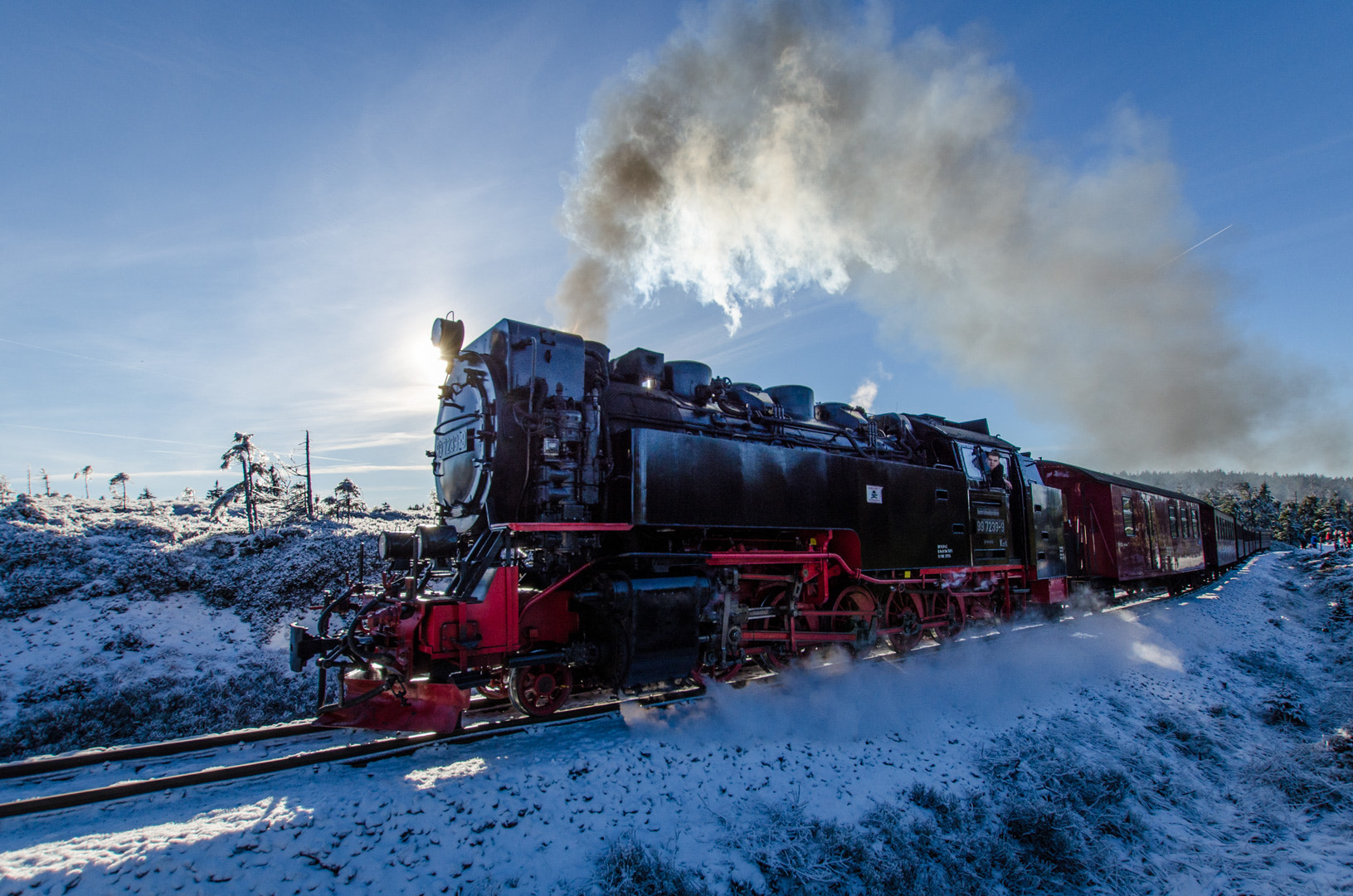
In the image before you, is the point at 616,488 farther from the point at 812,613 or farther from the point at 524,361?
the point at 812,613

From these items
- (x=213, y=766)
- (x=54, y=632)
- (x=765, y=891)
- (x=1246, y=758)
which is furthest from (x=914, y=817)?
(x=54, y=632)

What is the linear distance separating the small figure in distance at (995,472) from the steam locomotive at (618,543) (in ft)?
5.39

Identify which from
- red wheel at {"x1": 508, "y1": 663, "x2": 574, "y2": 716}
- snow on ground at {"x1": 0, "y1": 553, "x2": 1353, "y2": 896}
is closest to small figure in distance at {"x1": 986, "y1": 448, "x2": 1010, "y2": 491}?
snow on ground at {"x1": 0, "y1": 553, "x2": 1353, "y2": 896}

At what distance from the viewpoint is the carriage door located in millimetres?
8875

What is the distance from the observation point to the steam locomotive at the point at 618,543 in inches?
185

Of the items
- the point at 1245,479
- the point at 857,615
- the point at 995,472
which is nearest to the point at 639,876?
the point at 857,615

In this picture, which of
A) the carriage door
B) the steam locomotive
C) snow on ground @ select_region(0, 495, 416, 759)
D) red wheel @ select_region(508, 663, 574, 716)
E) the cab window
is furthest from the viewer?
the cab window

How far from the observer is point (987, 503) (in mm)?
9188

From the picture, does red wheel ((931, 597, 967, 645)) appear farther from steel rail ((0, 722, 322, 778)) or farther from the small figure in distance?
steel rail ((0, 722, 322, 778))

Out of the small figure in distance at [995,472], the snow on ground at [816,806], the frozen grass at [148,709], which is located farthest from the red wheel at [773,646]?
the frozen grass at [148,709]

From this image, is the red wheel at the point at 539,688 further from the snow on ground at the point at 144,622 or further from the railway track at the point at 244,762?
the snow on ground at the point at 144,622

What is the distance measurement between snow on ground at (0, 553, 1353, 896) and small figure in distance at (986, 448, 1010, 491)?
8.68 feet

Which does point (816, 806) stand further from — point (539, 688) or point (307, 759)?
point (307, 759)

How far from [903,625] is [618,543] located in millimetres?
4341
